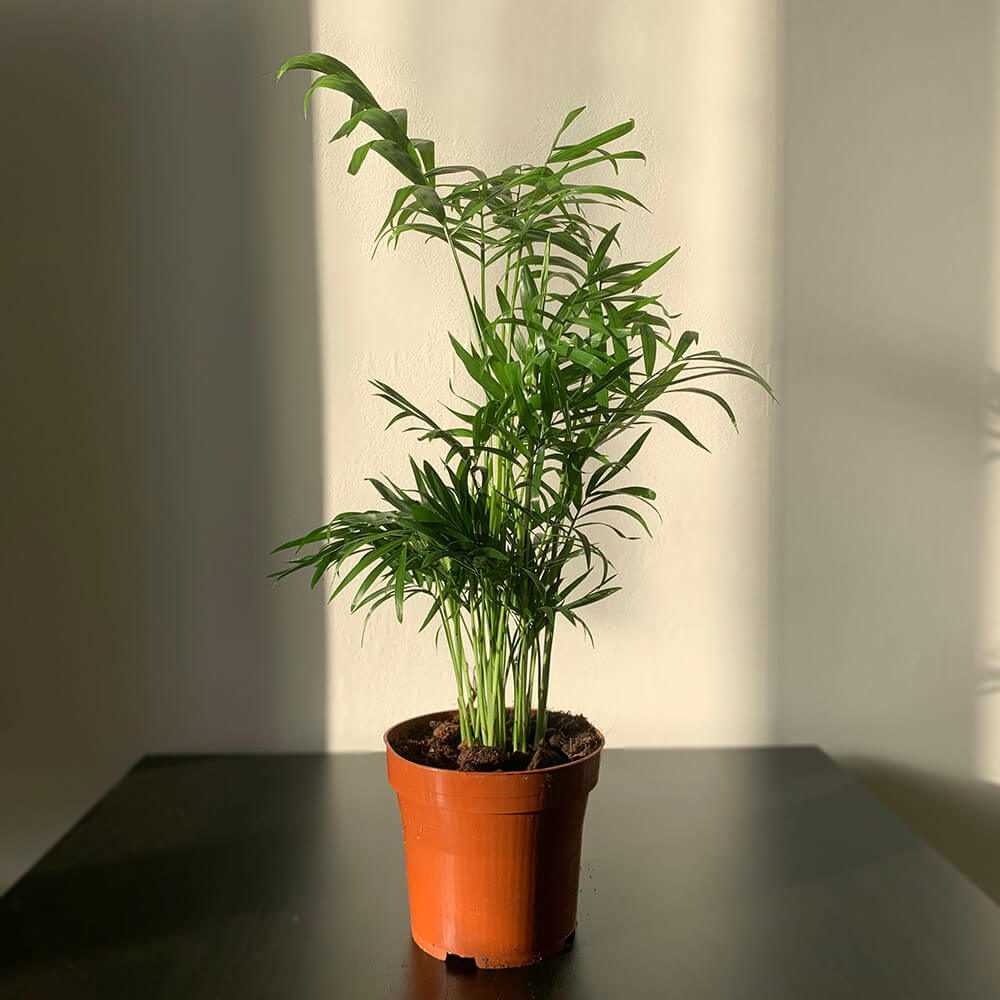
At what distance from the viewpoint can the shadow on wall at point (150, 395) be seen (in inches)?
54.7

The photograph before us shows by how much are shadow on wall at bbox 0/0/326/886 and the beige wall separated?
6 centimetres

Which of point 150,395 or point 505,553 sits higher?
point 150,395

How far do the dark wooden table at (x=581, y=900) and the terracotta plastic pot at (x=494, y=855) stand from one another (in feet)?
0.08

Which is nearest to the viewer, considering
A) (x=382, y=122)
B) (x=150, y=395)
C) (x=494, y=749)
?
(x=382, y=122)

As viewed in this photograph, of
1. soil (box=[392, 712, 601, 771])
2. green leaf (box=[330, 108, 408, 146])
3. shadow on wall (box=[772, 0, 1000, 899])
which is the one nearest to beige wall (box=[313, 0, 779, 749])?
shadow on wall (box=[772, 0, 1000, 899])

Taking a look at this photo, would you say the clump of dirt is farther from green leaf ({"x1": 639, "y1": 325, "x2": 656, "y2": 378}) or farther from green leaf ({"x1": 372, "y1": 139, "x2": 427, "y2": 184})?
green leaf ({"x1": 372, "y1": 139, "x2": 427, "y2": 184})

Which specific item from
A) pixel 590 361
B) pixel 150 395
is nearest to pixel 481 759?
pixel 590 361

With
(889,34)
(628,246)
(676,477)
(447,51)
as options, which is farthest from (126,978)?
(889,34)

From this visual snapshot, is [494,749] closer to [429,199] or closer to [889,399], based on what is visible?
[429,199]

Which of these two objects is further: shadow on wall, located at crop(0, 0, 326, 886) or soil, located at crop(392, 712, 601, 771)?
shadow on wall, located at crop(0, 0, 326, 886)

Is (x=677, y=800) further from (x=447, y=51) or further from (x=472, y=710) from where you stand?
(x=447, y=51)

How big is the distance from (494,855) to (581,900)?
189mm

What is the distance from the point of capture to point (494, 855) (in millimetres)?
880

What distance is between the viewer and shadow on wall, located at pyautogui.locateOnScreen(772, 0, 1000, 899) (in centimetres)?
142
